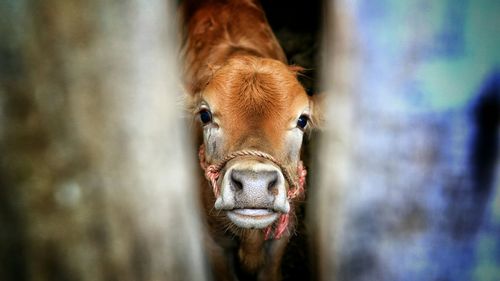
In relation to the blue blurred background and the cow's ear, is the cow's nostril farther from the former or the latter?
the cow's ear

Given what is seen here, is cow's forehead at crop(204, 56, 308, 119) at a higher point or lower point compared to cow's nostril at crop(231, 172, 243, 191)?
higher

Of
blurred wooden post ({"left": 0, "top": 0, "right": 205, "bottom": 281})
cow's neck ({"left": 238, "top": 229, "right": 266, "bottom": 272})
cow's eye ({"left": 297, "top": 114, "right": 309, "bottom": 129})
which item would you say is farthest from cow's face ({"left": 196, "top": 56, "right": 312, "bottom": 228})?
cow's neck ({"left": 238, "top": 229, "right": 266, "bottom": 272})

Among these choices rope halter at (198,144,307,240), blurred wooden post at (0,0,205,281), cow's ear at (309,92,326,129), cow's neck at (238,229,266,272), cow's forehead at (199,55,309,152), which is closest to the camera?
blurred wooden post at (0,0,205,281)

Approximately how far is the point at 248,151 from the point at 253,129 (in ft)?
0.71

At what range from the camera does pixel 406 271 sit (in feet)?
6.15

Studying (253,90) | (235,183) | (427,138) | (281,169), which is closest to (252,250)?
(281,169)

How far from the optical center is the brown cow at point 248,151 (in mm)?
2176

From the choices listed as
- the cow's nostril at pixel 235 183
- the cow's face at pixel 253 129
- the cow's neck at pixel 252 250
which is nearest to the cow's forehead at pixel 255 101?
the cow's face at pixel 253 129

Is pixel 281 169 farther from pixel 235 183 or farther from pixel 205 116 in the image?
pixel 205 116

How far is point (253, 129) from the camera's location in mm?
2430

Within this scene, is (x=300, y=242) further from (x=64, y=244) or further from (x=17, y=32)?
(x=17, y=32)

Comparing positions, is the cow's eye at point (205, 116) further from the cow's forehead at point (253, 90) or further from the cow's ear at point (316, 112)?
the cow's ear at point (316, 112)

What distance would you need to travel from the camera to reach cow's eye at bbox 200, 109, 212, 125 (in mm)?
2695

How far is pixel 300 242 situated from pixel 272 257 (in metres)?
0.97
